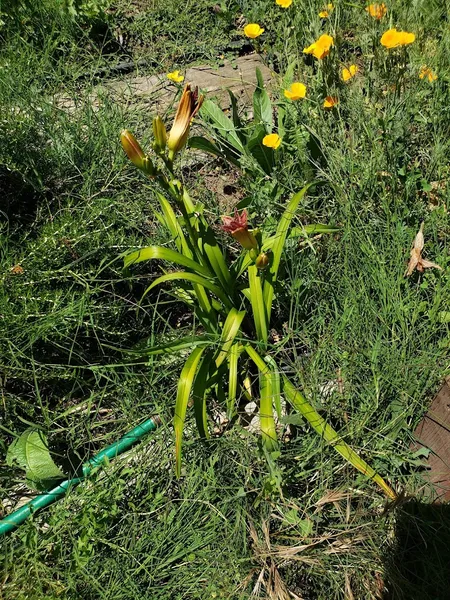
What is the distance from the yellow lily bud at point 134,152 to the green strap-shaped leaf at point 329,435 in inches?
32.8

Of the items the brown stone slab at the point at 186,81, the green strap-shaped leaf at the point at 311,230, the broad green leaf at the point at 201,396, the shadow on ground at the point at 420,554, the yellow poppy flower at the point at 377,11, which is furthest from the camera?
the brown stone slab at the point at 186,81

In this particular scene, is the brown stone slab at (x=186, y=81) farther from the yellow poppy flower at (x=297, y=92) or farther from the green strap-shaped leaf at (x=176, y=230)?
the green strap-shaped leaf at (x=176, y=230)

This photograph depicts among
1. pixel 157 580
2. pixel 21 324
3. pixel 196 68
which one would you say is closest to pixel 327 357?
pixel 157 580

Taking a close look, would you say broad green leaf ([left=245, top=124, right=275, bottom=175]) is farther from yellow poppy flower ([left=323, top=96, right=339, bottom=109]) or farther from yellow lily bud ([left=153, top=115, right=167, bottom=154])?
yellow lily bud ([left=153, top=115, right=167, bottom=154])

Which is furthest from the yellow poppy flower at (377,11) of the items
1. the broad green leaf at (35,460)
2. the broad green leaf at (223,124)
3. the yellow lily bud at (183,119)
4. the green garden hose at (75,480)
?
the broad green leaf at (35,460)

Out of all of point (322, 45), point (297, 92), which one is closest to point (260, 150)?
point (297, 92)

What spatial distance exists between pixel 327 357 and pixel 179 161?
1285mm

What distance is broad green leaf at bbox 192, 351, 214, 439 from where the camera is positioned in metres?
2.02

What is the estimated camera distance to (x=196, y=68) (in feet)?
11.7

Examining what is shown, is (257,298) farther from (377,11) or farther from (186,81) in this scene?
(186,81)

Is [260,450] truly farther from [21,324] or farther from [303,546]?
[21,324]

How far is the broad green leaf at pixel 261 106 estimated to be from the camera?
269cm

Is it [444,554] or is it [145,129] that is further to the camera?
[145,129]

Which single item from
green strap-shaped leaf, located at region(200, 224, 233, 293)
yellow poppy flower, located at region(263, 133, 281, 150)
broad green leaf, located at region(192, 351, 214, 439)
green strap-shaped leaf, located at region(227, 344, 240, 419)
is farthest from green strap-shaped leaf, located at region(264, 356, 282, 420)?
yellow poppy flower, located at region(263, 133, 281, 150)
